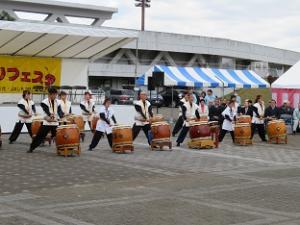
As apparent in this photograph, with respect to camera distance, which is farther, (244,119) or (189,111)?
(244,119)

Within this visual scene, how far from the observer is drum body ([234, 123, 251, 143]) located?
62.8 ft

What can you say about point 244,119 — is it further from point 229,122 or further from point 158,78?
point 158,78

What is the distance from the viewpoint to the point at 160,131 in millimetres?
17109

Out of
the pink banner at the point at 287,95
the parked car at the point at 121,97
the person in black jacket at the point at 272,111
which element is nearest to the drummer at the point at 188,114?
the person in black jacket at the point at 272,111

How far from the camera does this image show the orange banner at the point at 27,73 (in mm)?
24172

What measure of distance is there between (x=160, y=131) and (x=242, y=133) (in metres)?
3.24

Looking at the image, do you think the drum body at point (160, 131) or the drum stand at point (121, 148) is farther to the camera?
the drum body at point (160, 131)

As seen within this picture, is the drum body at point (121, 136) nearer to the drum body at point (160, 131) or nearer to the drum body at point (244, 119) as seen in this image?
Result: the drum body at point (160, 131)

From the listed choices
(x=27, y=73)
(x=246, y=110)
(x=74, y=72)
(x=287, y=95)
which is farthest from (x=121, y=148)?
(x=287, y=95)

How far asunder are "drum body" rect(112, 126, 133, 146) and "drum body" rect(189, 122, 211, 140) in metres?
2.25

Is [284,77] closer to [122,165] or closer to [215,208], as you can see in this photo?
[122,165]

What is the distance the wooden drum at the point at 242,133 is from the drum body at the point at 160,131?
9.81 feet

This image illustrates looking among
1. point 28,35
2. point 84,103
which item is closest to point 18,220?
point 84,103

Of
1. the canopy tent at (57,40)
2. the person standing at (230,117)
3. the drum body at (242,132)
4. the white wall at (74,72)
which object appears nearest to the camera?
the drum body at (242,132)
